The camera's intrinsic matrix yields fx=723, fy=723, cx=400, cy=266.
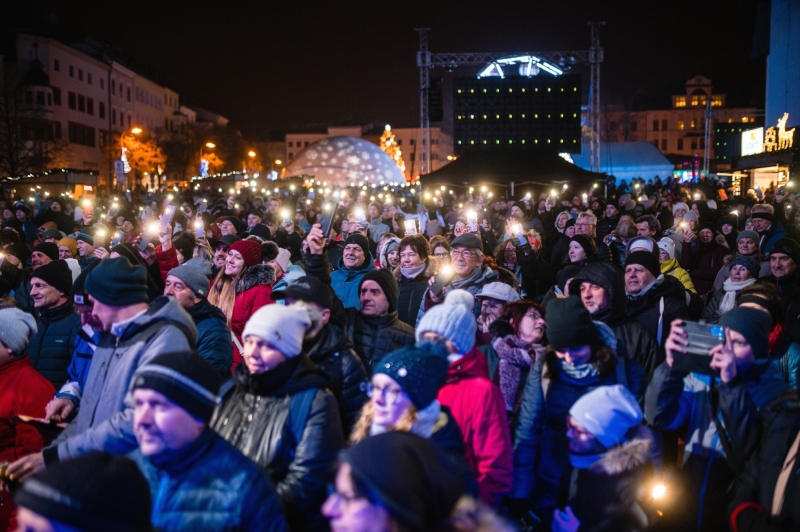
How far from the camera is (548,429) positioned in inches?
139

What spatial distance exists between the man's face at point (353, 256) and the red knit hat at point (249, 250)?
2.56 ft

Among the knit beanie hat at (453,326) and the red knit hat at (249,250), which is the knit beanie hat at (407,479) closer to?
the knit beanie hat at (453,326)

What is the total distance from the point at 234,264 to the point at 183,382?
369cm

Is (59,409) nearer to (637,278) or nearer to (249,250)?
(249,250)

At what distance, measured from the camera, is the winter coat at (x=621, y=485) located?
3084mm

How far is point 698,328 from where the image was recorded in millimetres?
3361

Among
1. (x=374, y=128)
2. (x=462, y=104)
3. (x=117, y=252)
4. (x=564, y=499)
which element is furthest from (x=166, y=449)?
(x=374, y=128)

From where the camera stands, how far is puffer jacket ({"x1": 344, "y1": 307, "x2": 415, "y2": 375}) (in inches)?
180

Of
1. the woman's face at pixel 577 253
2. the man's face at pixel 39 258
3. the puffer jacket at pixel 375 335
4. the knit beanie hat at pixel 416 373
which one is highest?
the woman's face at pixel 577 253

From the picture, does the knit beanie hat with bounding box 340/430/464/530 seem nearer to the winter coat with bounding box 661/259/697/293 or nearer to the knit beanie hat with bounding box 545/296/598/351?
the knit beanie hat with bounding box 545/296/598/351

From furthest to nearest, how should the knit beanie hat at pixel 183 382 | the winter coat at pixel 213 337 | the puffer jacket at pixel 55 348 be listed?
the puffer jacket at pixel 55 348, the winter coat at pixel 213 337, the knit beanie hat at pixel 183 382

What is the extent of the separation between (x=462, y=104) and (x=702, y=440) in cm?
3679

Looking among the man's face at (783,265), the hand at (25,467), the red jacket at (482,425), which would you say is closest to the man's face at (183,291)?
the hand at (25,467)

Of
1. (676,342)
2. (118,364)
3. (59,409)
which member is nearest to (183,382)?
(118,364)
